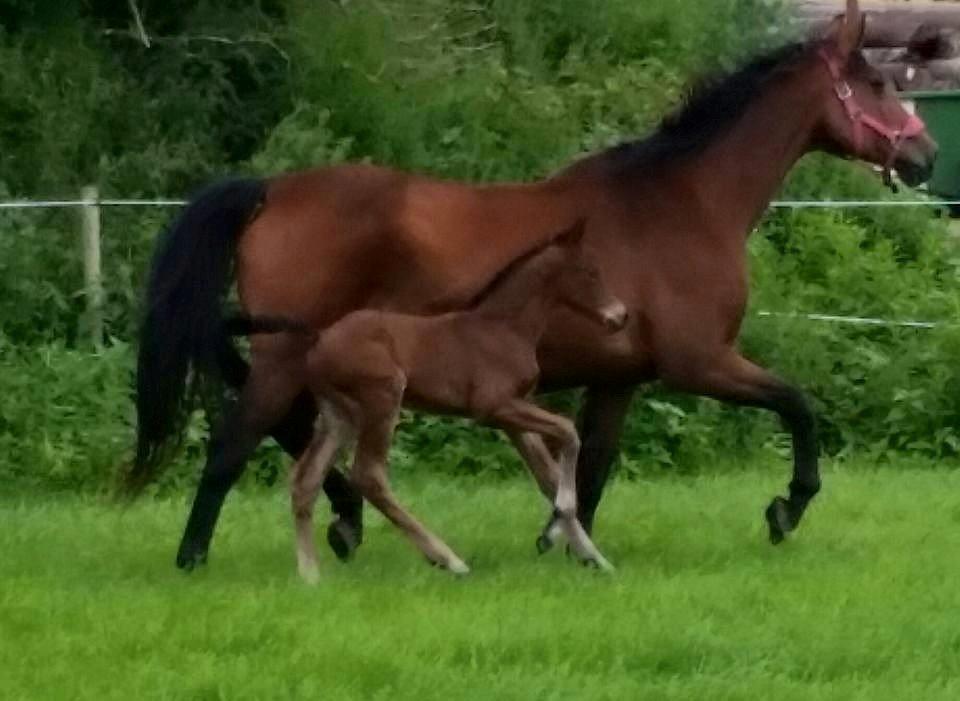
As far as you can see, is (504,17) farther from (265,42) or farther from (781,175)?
(781,175)

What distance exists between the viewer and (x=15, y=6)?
1588cm

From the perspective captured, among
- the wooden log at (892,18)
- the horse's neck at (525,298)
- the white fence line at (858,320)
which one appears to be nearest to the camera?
the horse's neck at (525,298)

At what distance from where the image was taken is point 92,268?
13492 millimetres

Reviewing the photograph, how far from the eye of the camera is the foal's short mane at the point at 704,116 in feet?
31.6

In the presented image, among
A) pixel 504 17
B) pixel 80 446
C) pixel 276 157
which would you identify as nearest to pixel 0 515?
pixel 80 446

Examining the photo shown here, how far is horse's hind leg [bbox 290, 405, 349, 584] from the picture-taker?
8.49 m

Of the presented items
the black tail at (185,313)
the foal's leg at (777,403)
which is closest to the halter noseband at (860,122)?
the foal's leg at (777,403)

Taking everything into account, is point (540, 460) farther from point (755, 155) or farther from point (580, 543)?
point (755, 155)

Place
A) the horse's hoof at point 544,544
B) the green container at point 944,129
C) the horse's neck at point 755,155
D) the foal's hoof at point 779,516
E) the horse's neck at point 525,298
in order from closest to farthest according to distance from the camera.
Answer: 1. the horse's neck at point 525,298
2. the horse's hoof at point 544,544
3. the foal's hoof at point 779,516
4. the horse's neck at point 755,155
5. the green container at point 944,129

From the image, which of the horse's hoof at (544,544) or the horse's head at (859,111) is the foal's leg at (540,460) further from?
the horse's head at (859,111)

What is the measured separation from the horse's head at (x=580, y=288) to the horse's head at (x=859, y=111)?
1.61 metres

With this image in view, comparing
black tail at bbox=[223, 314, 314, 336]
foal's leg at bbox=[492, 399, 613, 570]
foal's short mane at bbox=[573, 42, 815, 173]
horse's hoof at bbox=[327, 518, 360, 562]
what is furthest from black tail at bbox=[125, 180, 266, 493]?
foal's short mane at bbox=[573, 42, 815, 173]

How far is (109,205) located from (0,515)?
3771 mm

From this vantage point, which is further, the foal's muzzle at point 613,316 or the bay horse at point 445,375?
the foal's muzzle at point 613,316
